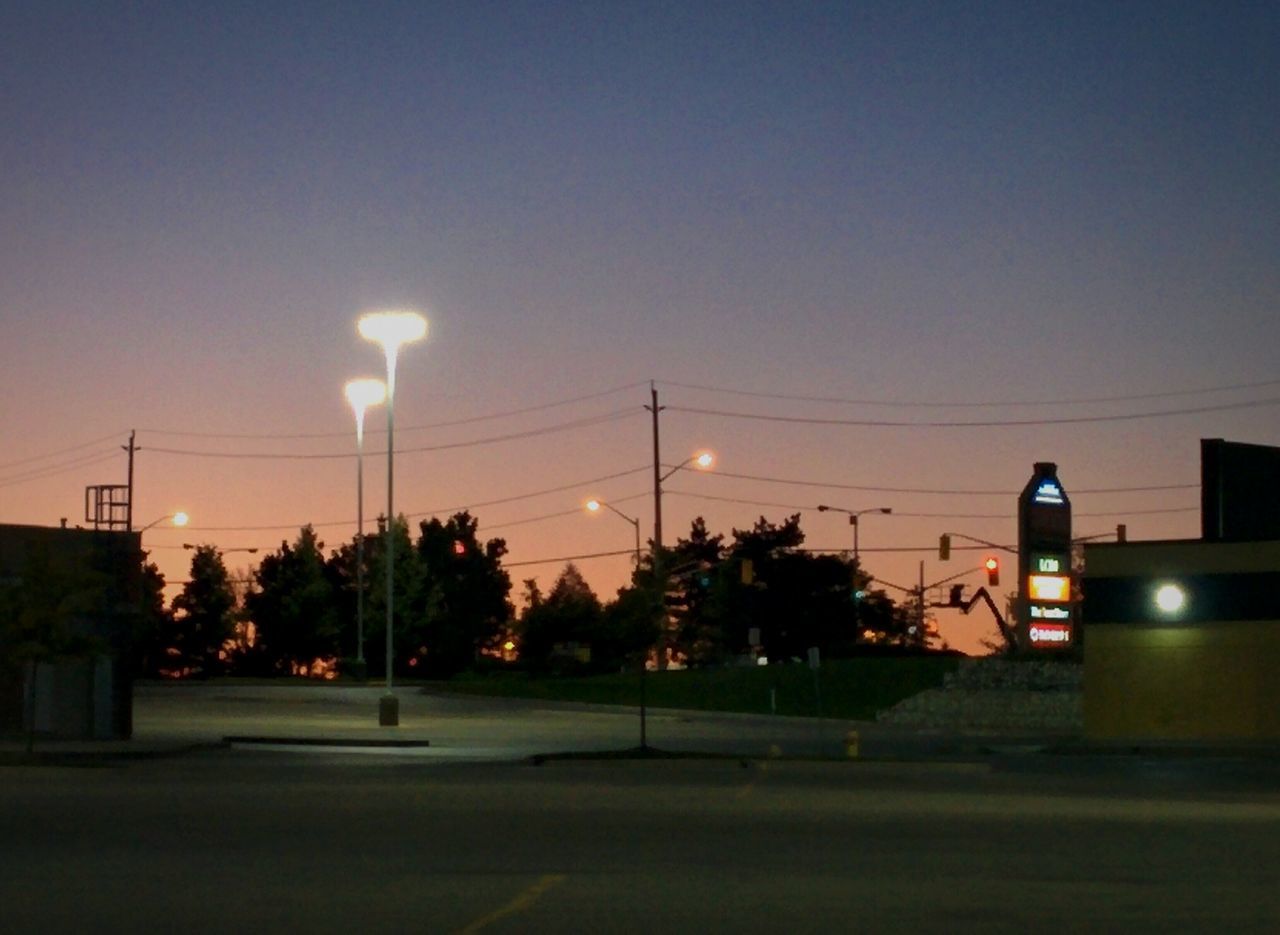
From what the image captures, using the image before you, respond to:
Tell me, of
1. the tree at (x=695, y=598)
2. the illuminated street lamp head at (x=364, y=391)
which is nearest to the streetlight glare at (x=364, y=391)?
the illuminated street lamp head at (x=364, y=391)

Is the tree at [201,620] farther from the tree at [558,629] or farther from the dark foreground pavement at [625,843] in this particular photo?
the dark foreground pavement at [625,843]

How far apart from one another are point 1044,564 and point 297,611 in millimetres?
51682

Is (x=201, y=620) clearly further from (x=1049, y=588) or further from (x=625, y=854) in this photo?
(x=625, y=854)

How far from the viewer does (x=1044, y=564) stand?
7625cm

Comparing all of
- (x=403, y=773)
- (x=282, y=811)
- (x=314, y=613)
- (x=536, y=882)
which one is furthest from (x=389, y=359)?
(x=314, y=613)

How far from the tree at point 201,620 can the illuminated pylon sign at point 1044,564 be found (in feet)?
185

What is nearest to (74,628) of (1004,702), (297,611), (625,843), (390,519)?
(390,519)

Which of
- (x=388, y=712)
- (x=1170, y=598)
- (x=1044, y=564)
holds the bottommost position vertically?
(x=388, y=712)

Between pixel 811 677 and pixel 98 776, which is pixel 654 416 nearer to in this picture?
pixel 811 677

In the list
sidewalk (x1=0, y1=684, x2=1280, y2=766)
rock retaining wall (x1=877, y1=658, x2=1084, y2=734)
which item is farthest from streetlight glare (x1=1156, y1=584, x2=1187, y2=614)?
rock retaining wall (x1=877, y1=658, x2=1084, y2=734)

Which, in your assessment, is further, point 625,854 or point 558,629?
point 558,629

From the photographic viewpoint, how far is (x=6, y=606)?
4009 centimetres

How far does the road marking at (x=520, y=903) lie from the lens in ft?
42.3

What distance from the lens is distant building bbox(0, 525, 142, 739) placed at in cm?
4006
